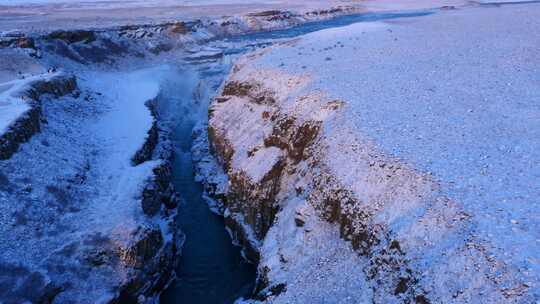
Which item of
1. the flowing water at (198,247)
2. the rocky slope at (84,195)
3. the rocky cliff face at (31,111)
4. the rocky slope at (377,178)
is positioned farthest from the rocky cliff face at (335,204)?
the rocky cliff face at (31,111)

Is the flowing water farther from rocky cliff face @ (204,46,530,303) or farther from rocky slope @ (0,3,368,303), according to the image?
rocky cliff face @ (204,46,530,303)

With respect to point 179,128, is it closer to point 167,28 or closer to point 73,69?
point 73,69

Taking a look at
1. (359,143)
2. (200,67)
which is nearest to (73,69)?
(200,67)

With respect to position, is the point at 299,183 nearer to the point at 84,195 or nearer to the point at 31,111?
the point at 84,195

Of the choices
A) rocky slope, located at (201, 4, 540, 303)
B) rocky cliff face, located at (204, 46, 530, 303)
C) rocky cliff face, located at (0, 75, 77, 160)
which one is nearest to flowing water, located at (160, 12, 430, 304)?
rocky slope, located at (201, 4, 540, 303)

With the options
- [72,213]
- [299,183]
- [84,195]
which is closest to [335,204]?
[299,183]
